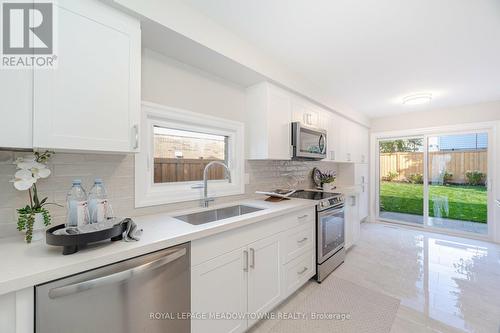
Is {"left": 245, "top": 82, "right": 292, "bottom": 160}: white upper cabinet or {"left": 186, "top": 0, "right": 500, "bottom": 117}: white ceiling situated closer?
{"left": 186, "top": 0, "right": 500, "bottom": 117}: white ceiling

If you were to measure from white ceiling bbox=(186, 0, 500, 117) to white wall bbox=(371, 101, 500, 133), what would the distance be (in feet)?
2.85

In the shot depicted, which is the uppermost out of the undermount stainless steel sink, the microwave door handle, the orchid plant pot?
the microwave door handle

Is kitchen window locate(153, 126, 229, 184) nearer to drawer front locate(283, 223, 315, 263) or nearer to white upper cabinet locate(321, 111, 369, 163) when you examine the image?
drawer front locate(283, 223, 315, 263)

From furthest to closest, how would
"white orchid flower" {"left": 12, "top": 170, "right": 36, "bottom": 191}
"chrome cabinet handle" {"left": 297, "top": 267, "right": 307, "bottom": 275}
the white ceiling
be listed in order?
"chrome cabinet handle" {"left": 297, "top": 267, "right": 307, "bottom": 275} → the white ceiling → "white orchid flower" {"left": 12, "top": 170, "right": 36, "bottom": 191}

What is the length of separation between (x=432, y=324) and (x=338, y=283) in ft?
2.57

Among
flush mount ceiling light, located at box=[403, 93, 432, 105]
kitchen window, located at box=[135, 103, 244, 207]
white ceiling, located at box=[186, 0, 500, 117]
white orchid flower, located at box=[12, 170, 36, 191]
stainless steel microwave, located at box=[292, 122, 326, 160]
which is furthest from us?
flush mount ceiling light, located at box=[403, 93, 432, 105]

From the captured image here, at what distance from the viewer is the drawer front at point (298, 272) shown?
188 centimetres

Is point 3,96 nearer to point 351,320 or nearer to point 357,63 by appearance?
point 351,320

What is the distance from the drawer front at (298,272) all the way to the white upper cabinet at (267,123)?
1104 millimetres

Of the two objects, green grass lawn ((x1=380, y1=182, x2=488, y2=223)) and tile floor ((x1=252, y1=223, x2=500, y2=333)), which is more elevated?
green grass lawn ((x1=380, y1=182, x2=488, y2=223))

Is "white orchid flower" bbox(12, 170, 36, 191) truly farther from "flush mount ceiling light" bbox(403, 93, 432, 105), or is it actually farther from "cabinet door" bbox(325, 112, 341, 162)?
"flush mount ceiling light" bbox(403, 93, 432, 105)

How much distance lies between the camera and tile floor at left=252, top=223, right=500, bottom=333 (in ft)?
5.63

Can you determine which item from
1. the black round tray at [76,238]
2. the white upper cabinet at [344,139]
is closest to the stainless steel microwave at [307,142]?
the white upper cabinet at [344,139]

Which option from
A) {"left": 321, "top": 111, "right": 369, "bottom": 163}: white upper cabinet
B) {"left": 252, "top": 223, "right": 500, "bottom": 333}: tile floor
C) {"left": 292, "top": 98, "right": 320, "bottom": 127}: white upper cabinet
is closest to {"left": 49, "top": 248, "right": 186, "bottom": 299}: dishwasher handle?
{"left": 252, "top": 223, "right": 500, "bottom": 333}: tile floor
